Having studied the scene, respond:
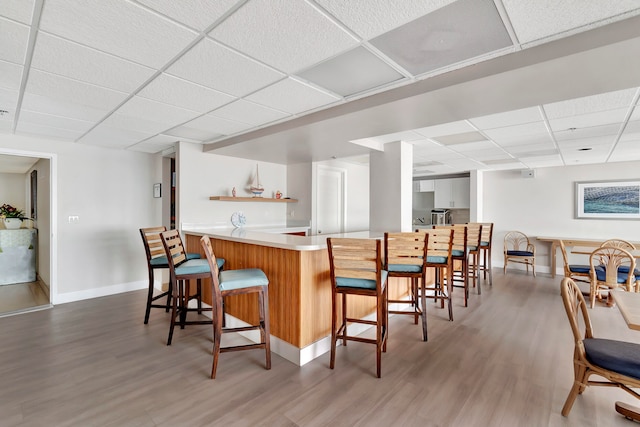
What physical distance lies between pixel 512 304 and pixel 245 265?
3.71 meters

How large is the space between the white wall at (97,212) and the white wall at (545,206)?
285 inches

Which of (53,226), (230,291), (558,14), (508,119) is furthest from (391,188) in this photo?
(53,226)

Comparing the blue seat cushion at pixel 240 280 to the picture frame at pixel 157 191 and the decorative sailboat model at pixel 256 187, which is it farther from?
the picture frame at pixel 157 191

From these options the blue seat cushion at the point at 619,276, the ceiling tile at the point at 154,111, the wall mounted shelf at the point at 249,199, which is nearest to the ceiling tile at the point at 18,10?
the ceiling tile at the point at 154,111

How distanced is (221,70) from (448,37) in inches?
58.2

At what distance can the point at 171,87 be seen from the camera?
7.92ft

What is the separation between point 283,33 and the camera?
66.3 inches

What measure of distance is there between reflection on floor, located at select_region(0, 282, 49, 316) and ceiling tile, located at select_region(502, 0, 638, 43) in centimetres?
578

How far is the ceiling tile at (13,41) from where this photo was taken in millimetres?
1604

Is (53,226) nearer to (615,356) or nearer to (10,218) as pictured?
(10,218)

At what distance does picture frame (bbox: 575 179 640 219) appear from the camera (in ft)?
18.6

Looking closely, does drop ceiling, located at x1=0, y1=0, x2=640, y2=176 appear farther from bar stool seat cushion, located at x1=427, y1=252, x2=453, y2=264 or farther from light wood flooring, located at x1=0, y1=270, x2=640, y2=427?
light wood flooring, located at x1=0, y1=270, x2=640, y2=427

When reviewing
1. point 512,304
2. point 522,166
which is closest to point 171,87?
point 512,304

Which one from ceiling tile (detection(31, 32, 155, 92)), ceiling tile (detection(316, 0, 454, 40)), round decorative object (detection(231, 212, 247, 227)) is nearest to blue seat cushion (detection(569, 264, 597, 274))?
ceiling tile (detection(316, 0, 454, 40))
